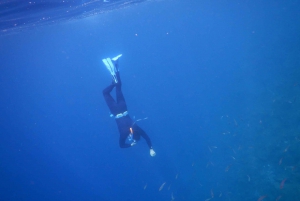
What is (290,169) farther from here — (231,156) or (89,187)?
(89,187)

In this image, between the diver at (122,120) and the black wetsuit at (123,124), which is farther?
the black wetsuit at (123,124)

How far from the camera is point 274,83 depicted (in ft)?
58.9

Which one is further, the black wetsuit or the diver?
the black wetsuit

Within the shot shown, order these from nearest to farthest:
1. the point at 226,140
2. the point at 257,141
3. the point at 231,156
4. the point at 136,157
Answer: the point at 257,141
the point at 231,156
the point at 226,140
the point at 136,157

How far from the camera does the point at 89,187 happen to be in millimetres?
33594

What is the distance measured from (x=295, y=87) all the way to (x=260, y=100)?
2548mm

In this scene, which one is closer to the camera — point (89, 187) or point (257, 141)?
point (257, 141)

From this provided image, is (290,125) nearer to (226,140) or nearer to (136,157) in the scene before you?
(226,140)

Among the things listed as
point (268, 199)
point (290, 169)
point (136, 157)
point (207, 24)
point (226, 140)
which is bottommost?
point (207, 24)

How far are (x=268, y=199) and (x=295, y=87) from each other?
925cm

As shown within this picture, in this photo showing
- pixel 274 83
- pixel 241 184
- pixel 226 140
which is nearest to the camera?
pixel 241 184

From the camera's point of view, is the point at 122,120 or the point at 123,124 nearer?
the point at 123,124

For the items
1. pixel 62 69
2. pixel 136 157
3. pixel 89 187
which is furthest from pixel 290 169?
pixel 62 69

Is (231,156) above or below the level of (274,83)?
below
